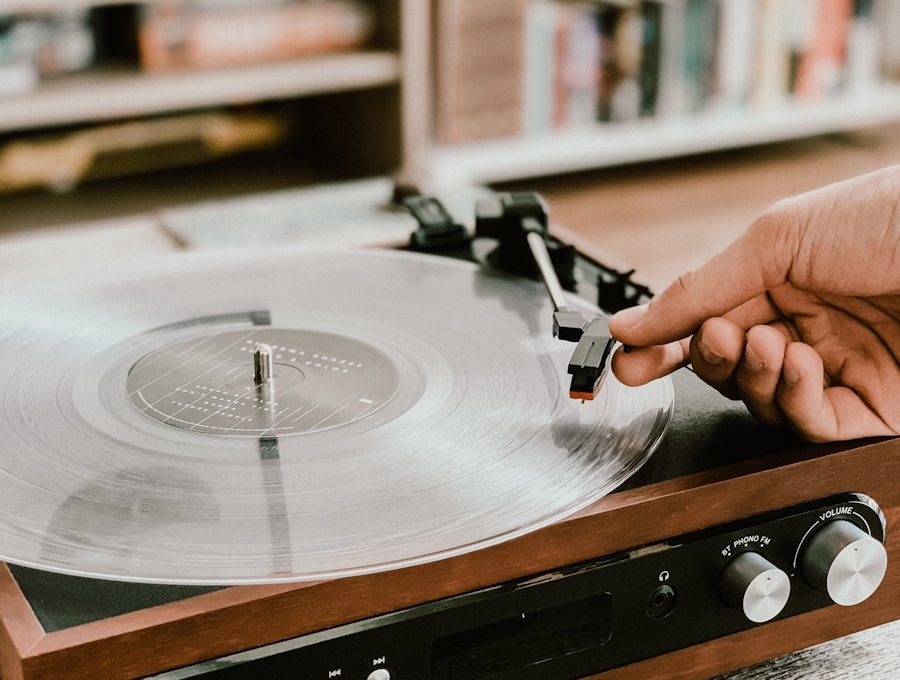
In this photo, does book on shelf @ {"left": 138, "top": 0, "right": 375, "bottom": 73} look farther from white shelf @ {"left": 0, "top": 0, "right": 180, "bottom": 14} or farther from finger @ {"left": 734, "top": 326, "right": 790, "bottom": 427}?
finger @ {"left": 734, "top": 326, "right": 790, "bottom": 427}

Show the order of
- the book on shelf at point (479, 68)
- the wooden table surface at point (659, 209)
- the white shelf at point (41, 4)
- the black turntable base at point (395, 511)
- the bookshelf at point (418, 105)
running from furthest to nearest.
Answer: the book on shelf at point (479, 68), the bookshelf at point (418, 105), the white shelf at point (41, 4), the wooden table surface at point (659, 209), the black turntable base at point (395, 511)

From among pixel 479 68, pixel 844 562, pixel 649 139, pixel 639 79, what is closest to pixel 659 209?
pixel 649 139

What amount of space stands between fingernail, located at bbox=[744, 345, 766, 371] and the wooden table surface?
0.85m

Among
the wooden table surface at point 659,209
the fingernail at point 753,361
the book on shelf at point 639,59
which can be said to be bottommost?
the wooden table surface at point 659,209

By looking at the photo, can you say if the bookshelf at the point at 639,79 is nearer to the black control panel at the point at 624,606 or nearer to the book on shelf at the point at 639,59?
the book on shelf at the point at 639,59

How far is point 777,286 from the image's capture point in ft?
2.29

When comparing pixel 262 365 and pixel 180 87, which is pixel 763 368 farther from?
pixel 180 87

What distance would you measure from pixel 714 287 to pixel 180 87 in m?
1.63

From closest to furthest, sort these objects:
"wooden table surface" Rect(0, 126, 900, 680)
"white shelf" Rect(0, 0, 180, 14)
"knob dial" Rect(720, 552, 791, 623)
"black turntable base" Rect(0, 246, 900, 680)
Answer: "black turntable base" Rect(0, 246, 900, 680) → "knob dial" Rect(720, 552, 791, 623) → "wooden table surface" Rect(0, 126, 900, 680) → "white shelf" Rect(0, 0, 180, 14)

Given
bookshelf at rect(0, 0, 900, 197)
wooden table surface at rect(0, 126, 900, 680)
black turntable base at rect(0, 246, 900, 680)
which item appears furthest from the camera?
bookshelf at rect(0, 0, 900, 197)

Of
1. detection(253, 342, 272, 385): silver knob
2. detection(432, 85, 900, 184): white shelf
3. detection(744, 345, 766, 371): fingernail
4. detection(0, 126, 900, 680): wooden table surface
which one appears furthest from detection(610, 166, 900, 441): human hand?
detection(432, 85, 900, 184): white shelf

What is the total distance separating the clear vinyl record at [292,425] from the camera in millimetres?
520

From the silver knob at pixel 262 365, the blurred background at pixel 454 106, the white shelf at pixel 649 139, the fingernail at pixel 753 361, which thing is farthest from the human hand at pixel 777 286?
the white shelf at pixel 649 139

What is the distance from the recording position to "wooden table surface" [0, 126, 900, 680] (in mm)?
1369
